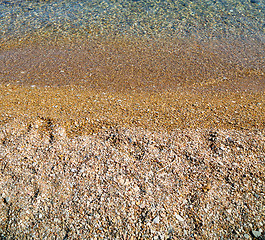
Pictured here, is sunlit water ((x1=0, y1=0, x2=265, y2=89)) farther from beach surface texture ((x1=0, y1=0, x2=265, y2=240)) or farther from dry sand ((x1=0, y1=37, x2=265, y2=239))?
dry sand ((x1=0, y1=37, x2=265, y2=239))

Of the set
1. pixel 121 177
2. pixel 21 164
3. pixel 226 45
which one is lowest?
pixel 226 45

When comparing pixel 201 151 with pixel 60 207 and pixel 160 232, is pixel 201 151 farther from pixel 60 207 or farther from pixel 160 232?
pixel 60 207

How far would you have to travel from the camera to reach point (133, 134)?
3529mm

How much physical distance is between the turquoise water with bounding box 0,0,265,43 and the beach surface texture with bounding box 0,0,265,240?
0.48 feet

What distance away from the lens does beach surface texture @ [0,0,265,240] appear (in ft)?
8.34

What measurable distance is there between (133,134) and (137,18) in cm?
590

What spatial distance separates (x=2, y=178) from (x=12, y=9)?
8088 mm

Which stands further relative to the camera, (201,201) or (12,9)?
(12,9)

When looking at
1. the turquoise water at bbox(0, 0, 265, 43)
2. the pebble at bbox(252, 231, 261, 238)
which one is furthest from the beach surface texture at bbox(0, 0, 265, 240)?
the turquoise water at bbox(0, 0, 265, 43)

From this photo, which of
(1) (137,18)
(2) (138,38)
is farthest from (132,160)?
(1) (137,18)

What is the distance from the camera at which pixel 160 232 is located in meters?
2.44

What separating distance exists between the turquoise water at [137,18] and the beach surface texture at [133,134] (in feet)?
0.48

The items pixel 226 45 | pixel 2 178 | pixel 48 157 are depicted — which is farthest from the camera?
pixel 226 45

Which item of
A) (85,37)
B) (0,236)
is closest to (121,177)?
(0,236)
